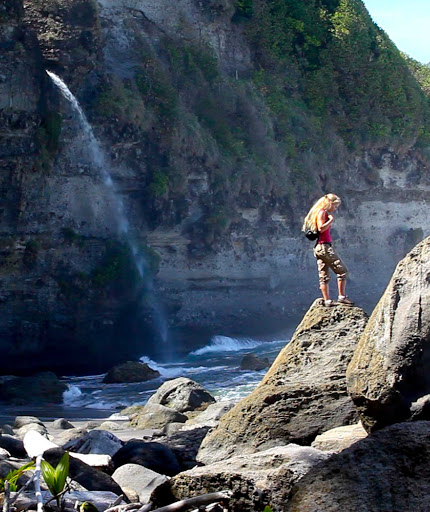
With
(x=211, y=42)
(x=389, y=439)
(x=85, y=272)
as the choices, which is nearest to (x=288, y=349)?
(x=389, y=439)

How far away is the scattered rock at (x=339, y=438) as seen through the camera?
20.5ft

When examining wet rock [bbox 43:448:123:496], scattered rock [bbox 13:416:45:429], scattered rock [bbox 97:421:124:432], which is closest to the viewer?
wet rock [bbox 43:448:123:496]

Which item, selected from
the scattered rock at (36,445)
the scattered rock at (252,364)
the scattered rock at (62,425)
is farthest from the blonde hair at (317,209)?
the scattered rock at (252,364)

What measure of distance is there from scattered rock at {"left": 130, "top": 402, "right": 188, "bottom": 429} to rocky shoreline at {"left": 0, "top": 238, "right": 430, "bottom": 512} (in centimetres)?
495

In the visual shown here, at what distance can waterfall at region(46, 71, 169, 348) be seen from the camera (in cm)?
2542

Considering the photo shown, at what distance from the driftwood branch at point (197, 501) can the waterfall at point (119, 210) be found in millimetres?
21365

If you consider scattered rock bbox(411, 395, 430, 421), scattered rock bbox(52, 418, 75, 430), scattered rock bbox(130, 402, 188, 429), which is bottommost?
scattered rock bbox(52, 418, 75, 430)

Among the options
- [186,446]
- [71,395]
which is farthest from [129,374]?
[186,446]

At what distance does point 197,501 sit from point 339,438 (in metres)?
2.28

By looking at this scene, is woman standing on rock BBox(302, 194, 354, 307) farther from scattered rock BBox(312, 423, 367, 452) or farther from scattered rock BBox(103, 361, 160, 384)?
scattered rock BBox(103, 361, 160, 384)

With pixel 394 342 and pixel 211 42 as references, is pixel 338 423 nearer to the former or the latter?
pixel 394 342

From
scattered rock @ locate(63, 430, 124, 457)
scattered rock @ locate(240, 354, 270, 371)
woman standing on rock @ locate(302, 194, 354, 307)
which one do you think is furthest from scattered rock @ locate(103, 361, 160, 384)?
woman standing on rock @ locate(302, 194, 354, 307)

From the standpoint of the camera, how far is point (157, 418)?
47.2 feet

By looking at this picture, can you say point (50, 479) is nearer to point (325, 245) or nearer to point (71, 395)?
point (325, 245)
